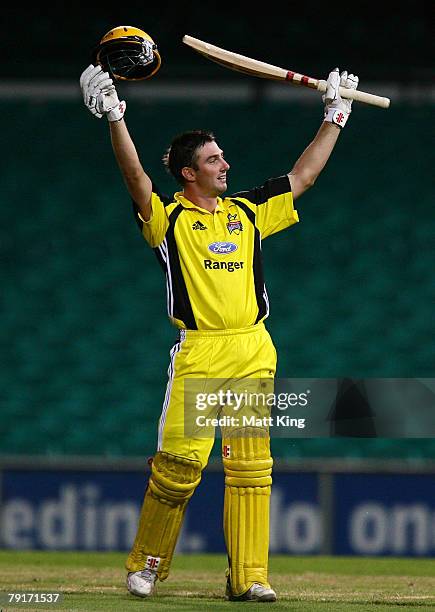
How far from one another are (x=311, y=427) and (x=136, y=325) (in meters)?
2.40

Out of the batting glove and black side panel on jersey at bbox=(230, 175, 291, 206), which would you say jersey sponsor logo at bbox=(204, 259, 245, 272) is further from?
the batting glove

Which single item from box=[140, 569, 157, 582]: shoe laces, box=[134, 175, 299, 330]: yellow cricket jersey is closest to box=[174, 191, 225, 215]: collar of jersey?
box=[134, 175, 299, 330]: yellow cricket jersey

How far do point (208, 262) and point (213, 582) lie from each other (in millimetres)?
1515

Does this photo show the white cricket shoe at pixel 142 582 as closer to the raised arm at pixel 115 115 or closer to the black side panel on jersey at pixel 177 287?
the black side panel on jersey at pixel 177 287

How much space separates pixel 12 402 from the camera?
373 inches

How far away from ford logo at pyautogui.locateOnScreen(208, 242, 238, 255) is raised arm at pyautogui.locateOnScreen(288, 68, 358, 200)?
1.30ft

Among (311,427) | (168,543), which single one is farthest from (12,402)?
(168,543)

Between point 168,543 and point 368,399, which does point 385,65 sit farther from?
A: point 168,543

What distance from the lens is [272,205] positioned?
4883 millimetres

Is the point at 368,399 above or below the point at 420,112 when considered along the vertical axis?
below

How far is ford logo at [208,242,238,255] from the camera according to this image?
4.67m

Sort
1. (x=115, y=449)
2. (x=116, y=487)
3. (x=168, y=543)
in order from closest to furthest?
(x=168, y=543) < (x=116, y=487) < (x=115, y=449)

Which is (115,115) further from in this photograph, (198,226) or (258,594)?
(258,594)
